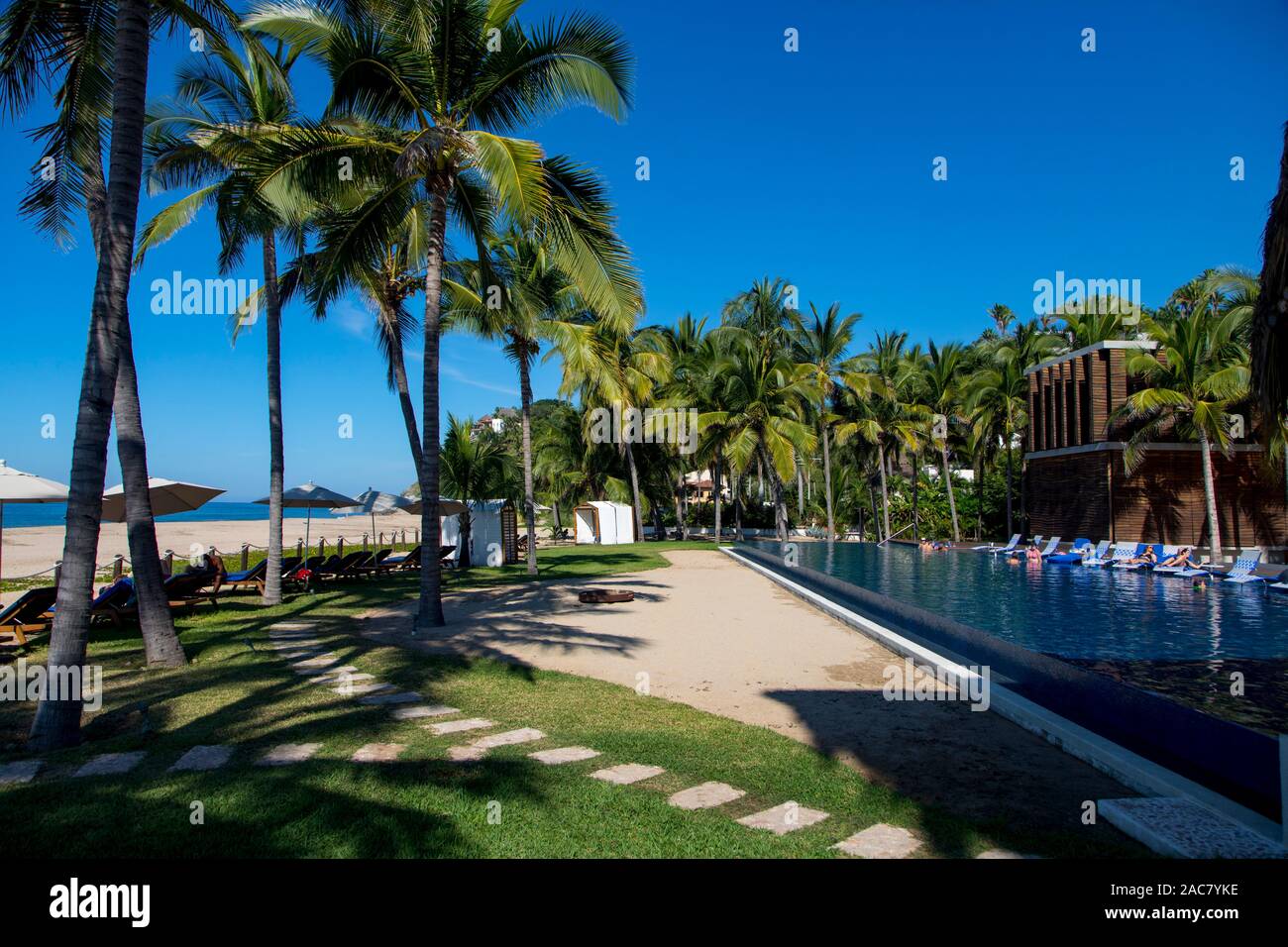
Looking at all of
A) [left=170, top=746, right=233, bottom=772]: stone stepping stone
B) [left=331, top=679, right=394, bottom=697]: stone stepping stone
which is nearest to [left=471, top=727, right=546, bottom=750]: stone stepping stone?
[left=170, top=746, right=233, bottom=772]: stone stepping stone

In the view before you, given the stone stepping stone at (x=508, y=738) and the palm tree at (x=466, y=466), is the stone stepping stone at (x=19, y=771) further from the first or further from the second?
the palm tree at (x=466, y=466)

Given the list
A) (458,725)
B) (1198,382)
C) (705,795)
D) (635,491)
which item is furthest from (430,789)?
(635,491)

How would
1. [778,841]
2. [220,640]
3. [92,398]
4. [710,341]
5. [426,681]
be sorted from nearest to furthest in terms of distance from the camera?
[778,841], [92,398], [426,681], [220,640], [710,341]

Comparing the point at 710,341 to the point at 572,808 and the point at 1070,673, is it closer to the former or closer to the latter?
the point at 1070,673

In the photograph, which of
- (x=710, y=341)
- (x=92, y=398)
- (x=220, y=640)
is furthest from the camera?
(x=710, y=341)

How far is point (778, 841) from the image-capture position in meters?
3.85

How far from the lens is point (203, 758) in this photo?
16.7 ft

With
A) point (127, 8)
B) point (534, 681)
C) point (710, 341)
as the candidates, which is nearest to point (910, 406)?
point (710, 341)

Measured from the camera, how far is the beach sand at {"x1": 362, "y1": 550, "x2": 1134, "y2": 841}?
4.79m

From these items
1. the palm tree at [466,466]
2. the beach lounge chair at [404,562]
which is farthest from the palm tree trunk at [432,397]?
the palm tree at [466,466]

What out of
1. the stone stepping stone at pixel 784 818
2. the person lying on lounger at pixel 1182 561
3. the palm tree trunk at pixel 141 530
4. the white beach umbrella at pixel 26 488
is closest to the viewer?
the stone stepping stone at pixel 784 818

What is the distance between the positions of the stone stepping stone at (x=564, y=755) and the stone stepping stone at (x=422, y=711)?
55.1 inches

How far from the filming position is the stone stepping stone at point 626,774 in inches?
187
